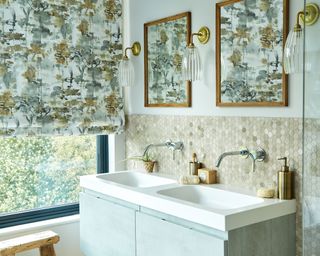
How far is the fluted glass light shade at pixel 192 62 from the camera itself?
2686 mm

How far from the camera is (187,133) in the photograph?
2.87 metres

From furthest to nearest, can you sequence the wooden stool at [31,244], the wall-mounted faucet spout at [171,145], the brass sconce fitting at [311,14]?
1. the wall-mounted faucet spout at [171,145]
2. the wooden stool at [31,244]
3. the brass sconce fitting at [311,14]

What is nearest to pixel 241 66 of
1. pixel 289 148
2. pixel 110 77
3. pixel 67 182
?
pixel 289 148

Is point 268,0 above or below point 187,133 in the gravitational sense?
A: above

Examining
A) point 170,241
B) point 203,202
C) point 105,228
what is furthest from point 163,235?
point 105,228

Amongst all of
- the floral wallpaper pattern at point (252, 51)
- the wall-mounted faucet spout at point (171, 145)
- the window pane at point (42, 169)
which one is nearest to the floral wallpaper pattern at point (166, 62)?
the wall-mounted faucet spout at point (171, 145)

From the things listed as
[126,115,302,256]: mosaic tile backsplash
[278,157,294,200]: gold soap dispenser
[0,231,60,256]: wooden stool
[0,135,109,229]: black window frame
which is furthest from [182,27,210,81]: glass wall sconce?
[0,231,60,256]: wooden stool

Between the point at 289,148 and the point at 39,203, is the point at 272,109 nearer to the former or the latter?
the point at 289,148

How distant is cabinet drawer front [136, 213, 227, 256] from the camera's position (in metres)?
1.93

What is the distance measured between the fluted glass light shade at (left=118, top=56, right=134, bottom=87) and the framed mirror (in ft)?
2.90

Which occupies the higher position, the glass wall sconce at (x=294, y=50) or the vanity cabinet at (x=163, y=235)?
the glass wall sconce at (x=294, y=50)

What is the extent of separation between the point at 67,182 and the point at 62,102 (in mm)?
660

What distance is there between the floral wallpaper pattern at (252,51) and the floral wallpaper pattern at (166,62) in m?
0.38

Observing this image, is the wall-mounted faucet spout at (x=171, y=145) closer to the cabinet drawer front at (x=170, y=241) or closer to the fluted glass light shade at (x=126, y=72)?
the fluted glass light shade at (x=126, y=72)
